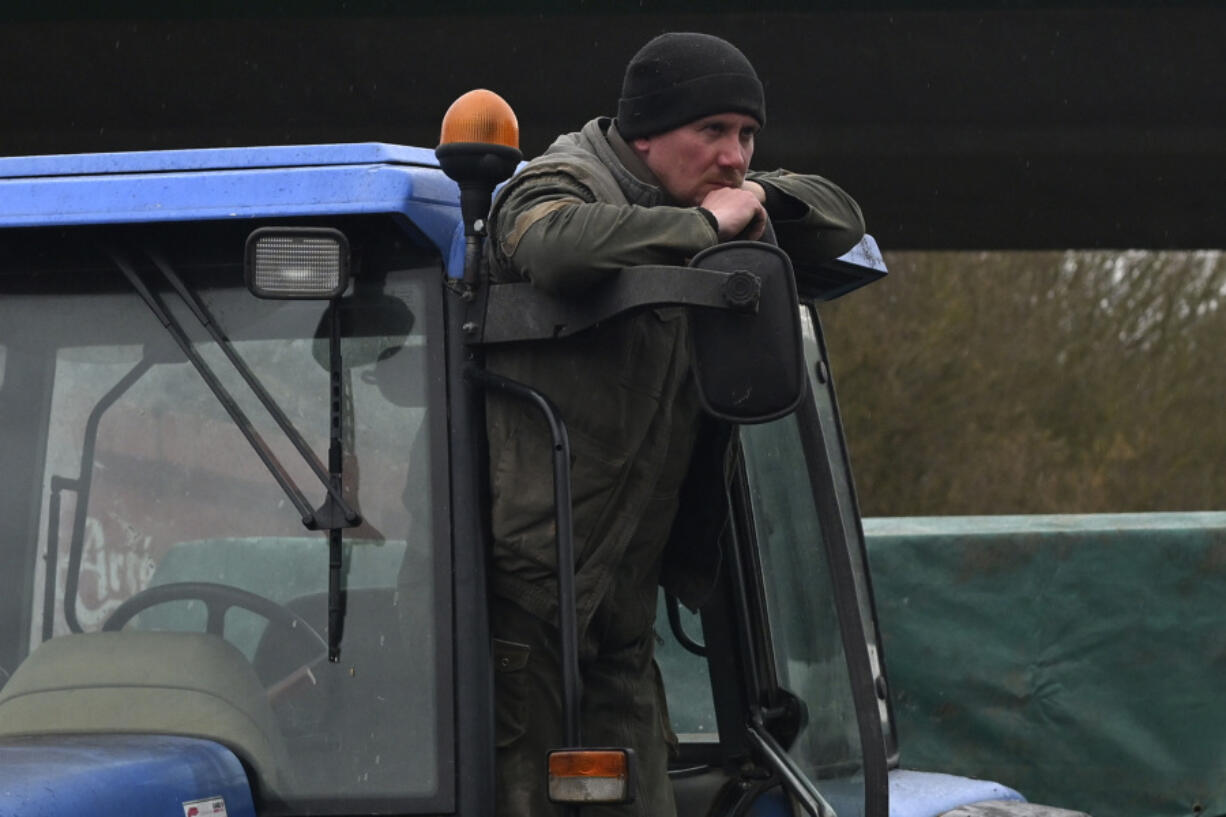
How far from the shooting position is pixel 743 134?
3.13 metres

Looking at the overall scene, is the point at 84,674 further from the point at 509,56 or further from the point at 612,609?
the point at 509,56

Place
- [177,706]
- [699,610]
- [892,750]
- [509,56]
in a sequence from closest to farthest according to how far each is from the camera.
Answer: [177,706] → [699,610] → [892,750] → [509,56]

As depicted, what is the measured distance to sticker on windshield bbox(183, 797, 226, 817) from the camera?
8.61 feet

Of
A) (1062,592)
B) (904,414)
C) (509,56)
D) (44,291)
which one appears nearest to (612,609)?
(44,291)

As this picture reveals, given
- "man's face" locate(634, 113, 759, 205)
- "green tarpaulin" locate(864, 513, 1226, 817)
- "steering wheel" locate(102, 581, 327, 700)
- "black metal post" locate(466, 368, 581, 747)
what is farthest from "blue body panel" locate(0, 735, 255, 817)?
"green tarpaulin" locate(864, 513, 1226, 817)

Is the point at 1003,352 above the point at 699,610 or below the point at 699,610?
above

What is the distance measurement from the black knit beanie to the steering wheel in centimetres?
91

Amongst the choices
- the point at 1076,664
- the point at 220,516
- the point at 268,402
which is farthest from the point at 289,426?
the point at 1076,664

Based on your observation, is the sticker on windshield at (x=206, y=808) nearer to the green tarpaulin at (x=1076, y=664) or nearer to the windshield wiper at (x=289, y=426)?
the windshield wiper at (x=289, y=426)

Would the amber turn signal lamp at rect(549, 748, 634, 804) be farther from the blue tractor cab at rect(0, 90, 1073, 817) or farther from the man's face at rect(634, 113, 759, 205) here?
the man's face at rect(634, 113, 759, 205)

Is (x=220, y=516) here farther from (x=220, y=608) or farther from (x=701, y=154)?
(x=701, y=154)

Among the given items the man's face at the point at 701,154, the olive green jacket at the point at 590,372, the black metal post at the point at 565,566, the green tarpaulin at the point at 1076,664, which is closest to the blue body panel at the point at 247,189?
the olive green jacket at the point at 590,372

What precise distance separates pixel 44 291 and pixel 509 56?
6.33 meters

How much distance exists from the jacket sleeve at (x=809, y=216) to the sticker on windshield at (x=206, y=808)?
1.22 metres
